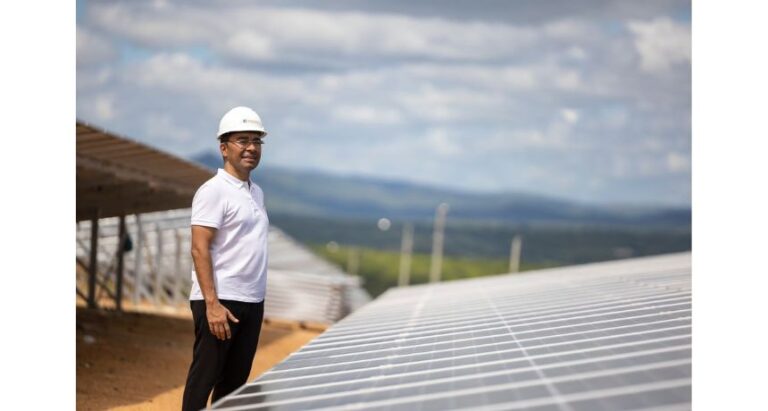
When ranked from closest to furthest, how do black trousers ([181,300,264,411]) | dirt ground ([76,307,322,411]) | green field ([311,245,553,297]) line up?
1. black trousers ([181,300,264,411])
2. dirt ground ([76,307,322,411])
3. green field ([311,245,553,297])

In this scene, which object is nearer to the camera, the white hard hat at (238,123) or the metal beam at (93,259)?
the white hard hat at (238,123)

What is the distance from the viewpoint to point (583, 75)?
17938 centimetres

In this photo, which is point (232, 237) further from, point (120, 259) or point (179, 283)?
point (179, 283)

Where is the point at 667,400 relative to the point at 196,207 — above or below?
below

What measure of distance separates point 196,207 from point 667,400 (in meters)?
2.35

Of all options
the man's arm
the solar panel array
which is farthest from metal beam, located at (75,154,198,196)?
the man's arm

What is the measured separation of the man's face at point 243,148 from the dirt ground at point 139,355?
3.02m

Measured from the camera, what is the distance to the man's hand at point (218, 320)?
4656 millimetres

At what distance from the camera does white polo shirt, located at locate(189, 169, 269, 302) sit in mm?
4742

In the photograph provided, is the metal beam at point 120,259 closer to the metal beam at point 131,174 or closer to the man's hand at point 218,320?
the metal beam at point 131,174

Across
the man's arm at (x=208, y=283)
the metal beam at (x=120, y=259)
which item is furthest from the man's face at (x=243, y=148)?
the metal beam at (x=120, y=259)

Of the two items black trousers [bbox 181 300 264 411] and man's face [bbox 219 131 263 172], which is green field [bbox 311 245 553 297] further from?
man's face [bbox 219 131 263 172]
